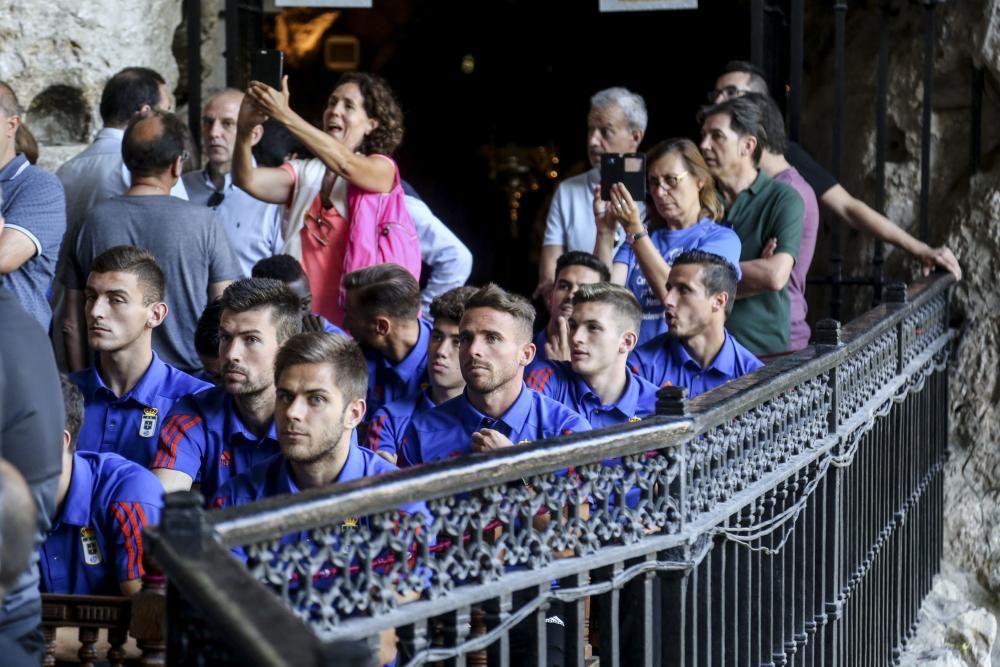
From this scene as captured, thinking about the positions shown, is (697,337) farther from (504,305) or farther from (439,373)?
(504,305)

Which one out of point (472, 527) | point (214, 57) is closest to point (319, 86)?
point (214, 57)

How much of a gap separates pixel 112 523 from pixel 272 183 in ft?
7.62

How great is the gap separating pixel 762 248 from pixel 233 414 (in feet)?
7.17

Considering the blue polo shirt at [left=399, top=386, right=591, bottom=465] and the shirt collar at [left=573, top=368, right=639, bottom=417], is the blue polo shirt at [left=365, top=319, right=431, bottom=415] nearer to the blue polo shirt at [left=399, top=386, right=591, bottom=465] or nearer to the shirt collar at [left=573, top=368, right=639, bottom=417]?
the shirt collar at [left=573, top=368, right=639, bottom=417]

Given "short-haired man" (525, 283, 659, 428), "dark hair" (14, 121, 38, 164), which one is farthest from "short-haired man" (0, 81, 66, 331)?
"short-haired man" (525, 283, 659, 428)

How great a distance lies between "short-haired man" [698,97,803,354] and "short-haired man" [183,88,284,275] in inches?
61.7

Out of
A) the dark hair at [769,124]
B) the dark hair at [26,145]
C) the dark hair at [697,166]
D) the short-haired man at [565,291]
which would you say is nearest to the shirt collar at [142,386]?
the short-haired man at [565,291]

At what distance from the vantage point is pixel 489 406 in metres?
3.92

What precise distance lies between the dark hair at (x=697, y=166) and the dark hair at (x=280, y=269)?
121 cm

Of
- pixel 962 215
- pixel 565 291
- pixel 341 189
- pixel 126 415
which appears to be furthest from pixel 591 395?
pixel 962 215

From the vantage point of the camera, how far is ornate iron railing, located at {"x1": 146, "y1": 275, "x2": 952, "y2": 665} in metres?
1.99

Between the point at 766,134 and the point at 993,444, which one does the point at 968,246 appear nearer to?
the point at 993,444

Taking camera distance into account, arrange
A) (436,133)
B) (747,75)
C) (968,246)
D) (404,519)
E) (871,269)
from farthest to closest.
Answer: (436,133)
(871,269)
(968,246)
(747,75)
(404,519)

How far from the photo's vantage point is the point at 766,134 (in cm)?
562
